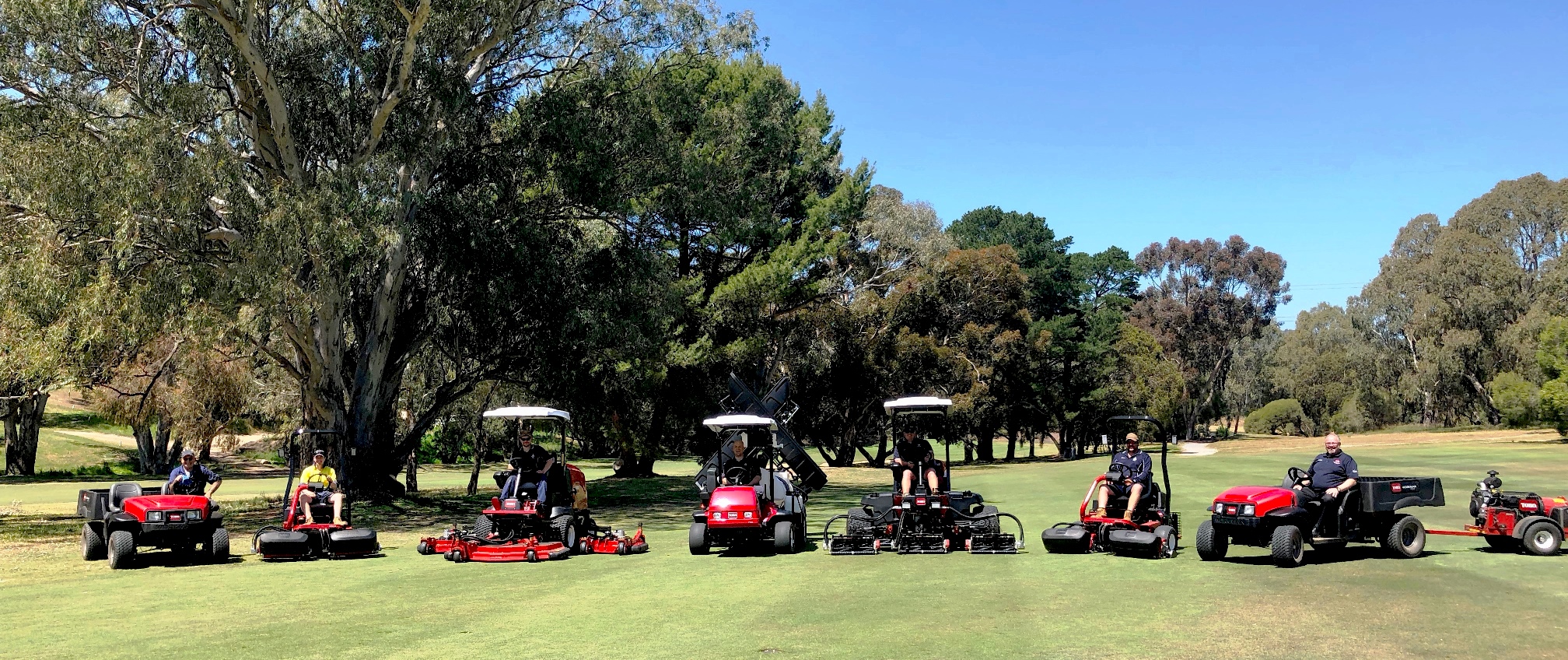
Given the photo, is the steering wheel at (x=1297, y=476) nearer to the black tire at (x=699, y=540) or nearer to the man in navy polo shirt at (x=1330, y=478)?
the man in navy polo shirt at (x=1330, y=478)

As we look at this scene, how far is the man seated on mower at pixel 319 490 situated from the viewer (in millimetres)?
15602

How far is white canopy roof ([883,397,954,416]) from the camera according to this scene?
1548 centimetres

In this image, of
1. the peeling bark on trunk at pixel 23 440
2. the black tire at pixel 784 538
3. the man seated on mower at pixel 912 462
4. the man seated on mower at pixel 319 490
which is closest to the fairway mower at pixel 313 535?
the man seated on mower at pixel 319 490

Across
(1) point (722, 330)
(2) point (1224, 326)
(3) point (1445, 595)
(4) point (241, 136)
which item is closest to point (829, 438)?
(1) point (722, 330)

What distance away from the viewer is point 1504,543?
13.8 metres

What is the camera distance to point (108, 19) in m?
20.7

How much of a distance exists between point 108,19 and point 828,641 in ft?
63.5

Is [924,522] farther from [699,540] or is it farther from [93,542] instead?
[93,542]

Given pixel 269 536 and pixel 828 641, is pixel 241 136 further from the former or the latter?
pixel 828 641

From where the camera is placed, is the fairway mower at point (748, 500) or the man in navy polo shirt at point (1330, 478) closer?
the man in navy polo shirt at point (1330, 478)

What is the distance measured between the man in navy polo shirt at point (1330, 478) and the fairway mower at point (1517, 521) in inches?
71.5

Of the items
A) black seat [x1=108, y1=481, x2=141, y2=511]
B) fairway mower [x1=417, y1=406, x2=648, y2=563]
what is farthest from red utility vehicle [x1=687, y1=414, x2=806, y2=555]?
black seat [x1=108, y1=481, x2=141, y2=511]

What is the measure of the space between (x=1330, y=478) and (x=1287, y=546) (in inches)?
51.1

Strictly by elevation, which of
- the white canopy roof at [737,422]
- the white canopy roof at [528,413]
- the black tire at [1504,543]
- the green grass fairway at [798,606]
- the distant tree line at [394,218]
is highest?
the distant tree line at [394,218]
